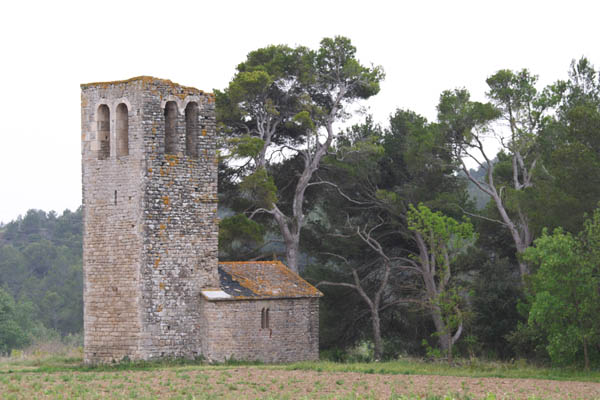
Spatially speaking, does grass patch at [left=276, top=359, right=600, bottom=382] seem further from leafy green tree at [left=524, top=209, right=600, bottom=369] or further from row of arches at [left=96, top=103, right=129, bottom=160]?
row of arches at [left=96, top=103, right=129, bottom=160]

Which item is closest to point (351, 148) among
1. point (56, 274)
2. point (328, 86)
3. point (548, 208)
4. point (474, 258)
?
point (328, 86)

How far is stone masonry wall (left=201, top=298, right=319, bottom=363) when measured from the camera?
27.0 m

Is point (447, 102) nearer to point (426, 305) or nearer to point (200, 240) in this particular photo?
point (426, 305)

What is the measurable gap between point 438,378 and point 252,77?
1606 cm

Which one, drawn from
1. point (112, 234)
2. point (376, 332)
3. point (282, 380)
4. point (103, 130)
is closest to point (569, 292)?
point (282, 380)

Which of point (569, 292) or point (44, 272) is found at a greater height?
point (569, 292)

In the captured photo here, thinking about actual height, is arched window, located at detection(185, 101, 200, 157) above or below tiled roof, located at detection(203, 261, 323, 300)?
above

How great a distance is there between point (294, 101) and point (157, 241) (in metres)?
13.1

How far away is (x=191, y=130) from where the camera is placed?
1101 inches

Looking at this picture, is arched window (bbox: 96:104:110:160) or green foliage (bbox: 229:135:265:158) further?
green foliage (bbox: 229:135:265:158)

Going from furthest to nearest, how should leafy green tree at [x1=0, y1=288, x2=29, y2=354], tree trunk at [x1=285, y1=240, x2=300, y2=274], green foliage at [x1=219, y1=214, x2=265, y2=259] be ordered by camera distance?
1. leafy green tree at [x1=0, y1=288, x2=29, y2=354]
2. tree trunk at [x1=285, y1=240, x2=300, y2=274]
3. green foliage at [x1=219, y1=214, x2=265, y2=259]

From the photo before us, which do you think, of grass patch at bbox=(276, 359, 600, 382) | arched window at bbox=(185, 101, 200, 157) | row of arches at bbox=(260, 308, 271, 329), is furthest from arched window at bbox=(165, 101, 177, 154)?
grass patch at bbox=(276, 359, 600, 382)

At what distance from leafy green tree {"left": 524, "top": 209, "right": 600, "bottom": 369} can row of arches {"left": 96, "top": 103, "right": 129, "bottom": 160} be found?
13.3 m

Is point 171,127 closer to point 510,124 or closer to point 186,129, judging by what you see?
point 186,129
